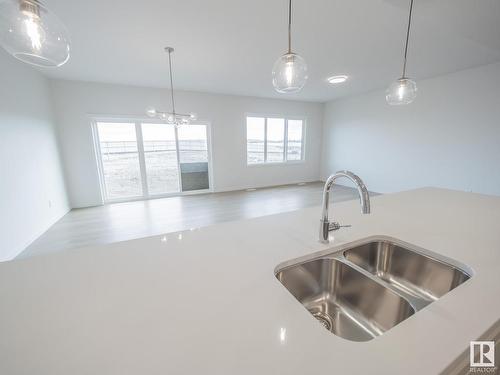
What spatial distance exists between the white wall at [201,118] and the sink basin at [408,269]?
4.71 meters

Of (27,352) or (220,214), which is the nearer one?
Answer: (27,352)

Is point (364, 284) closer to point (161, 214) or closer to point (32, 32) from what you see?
point (32, 32)

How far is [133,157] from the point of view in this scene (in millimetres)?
4695

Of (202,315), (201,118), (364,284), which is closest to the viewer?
(202,315)

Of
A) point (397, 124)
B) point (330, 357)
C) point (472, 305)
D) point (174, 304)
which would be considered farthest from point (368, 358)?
point (397, 124)

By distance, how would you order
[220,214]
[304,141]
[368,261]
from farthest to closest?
[304,141], [220,214], [368,261]

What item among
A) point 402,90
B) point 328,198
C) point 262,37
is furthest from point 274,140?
point 328,198

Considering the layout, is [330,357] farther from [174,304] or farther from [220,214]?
[220,214]

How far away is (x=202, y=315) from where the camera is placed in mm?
591

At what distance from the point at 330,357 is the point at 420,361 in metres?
0.20

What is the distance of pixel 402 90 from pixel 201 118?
167 inches

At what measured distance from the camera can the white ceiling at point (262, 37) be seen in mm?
1887

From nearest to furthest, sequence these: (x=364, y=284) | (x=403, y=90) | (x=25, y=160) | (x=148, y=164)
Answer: (x=364, y=284)
(x=403, y=90)
(x=25, y=160)
(x=148, y=164)

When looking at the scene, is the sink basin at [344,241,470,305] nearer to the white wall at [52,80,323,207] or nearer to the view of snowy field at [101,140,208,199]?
the white wall at [52,80,323,207]
